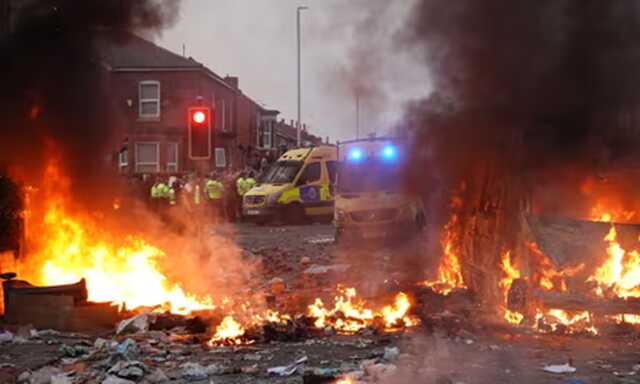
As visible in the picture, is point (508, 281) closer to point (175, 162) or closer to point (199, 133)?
point (199, 133)

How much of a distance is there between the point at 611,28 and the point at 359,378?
6517 mm

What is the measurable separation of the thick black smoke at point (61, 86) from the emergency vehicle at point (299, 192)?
30.9ft

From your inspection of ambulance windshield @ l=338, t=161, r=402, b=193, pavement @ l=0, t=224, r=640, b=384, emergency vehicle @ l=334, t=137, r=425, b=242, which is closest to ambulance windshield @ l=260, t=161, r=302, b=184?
ambulance windshield @ l=338, t=161, r=402, b=193

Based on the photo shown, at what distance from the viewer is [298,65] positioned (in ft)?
114

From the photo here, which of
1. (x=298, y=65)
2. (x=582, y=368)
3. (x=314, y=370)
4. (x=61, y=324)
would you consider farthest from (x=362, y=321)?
(x=298, y=65)

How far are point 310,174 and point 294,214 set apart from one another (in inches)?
54.0

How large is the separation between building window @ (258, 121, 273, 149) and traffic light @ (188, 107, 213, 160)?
36670 millimetres

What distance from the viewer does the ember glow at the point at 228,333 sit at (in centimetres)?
776

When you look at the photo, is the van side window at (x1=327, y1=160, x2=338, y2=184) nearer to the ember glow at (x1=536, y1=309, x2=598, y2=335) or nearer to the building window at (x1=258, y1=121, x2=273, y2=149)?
the ember glow at (x1=536, y1=309, x2=598, y2=335)

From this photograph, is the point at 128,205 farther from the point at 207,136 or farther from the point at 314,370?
the point at 314,370

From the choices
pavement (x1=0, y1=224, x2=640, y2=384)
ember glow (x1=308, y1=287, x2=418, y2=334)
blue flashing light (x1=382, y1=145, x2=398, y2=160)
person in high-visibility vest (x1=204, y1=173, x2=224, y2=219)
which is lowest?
pavement (x1=0, y1=224, x2=640, y2=384)

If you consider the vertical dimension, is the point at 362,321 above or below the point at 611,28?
below

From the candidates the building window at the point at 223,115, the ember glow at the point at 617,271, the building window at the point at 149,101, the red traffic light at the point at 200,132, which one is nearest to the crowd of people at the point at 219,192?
the building window at the point at 149,101

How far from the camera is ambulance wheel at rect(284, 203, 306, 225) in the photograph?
71.4ft
